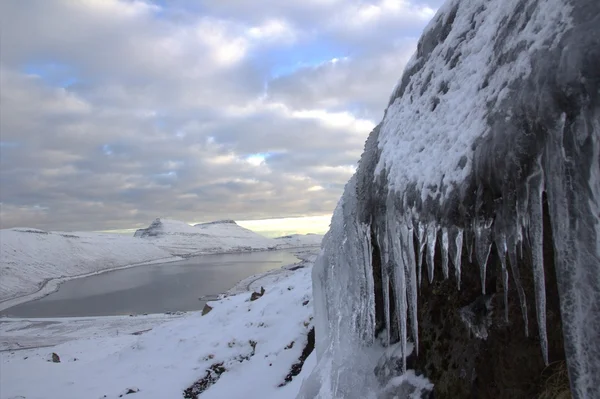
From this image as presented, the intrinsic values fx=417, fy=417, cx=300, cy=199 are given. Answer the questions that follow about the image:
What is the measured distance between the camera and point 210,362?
11.9 m

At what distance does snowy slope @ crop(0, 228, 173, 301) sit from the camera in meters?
67.3

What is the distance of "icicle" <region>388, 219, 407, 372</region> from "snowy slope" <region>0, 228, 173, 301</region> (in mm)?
64794

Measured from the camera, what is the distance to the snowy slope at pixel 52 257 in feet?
221

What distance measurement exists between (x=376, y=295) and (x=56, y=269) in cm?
9238

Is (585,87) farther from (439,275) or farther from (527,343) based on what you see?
(439,275)

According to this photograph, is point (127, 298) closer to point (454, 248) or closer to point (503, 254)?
point (454, 248)

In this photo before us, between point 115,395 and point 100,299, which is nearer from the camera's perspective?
point 115,395

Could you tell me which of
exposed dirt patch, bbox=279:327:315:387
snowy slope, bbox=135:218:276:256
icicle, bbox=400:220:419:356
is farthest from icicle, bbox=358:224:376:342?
snowy slope, bbox=135:218:276:256

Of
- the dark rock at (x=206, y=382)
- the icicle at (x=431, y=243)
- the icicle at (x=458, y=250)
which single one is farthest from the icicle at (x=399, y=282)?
the dark rock at (x=206, y=382)

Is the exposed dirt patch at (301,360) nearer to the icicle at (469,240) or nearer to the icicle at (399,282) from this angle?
the icicle at (399,282)

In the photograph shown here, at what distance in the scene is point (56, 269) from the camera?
83.1 meters

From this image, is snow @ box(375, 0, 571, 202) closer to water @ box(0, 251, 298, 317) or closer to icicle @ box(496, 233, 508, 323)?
icicle @ box(496, 233, 508, 323)

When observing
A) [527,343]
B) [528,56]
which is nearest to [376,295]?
[527,343]

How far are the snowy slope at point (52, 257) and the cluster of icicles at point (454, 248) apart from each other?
212 ft
